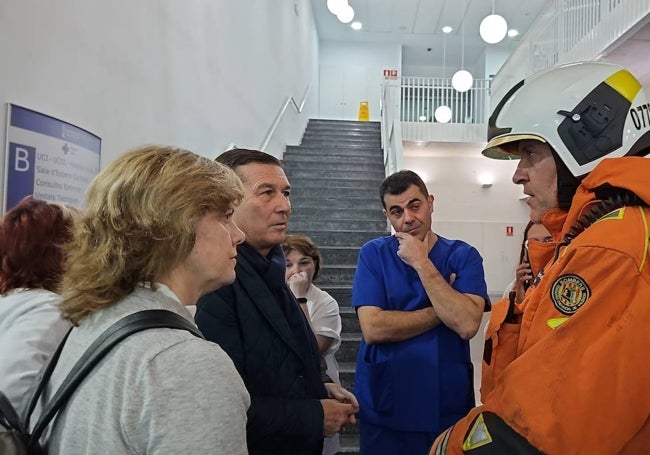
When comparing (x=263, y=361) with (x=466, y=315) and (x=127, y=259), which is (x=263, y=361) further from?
(x=466, y=315)

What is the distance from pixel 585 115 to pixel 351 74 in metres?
13.5

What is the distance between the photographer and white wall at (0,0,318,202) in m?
1.84

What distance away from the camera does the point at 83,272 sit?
824mm

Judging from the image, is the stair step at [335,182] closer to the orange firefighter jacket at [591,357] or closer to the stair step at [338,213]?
the stair step at [338,213]

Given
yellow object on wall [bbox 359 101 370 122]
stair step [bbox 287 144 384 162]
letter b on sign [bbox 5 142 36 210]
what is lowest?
letter b on sign [bbox 5 142 36 210]

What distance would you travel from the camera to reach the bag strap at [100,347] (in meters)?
0.73

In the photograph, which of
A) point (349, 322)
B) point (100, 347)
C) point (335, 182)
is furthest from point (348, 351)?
point (335, 182)

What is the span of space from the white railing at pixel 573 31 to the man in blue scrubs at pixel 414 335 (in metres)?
4.23

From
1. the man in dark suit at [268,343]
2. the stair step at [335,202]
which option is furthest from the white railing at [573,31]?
the man in dark suit at [268,343]

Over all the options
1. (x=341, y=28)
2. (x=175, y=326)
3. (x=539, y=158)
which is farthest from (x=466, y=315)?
(x=341, y=28)

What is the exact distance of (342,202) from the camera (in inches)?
263

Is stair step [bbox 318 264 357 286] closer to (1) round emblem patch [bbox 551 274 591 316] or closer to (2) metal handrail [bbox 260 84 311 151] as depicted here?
(2) metal handrail [bbox 260 84 311 151]

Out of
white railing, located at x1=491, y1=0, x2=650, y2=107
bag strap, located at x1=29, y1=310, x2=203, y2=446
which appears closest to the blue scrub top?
bag strap, located at x1=29, y1=310, x2=203, y2=446

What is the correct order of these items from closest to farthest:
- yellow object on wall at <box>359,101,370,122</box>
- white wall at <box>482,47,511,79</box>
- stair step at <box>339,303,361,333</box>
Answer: stair step at <box>339,303,361,333</box>
yellow object on wall at <box>359,101,370,122</box>
white wall at <box>482,47,511,79</box>
